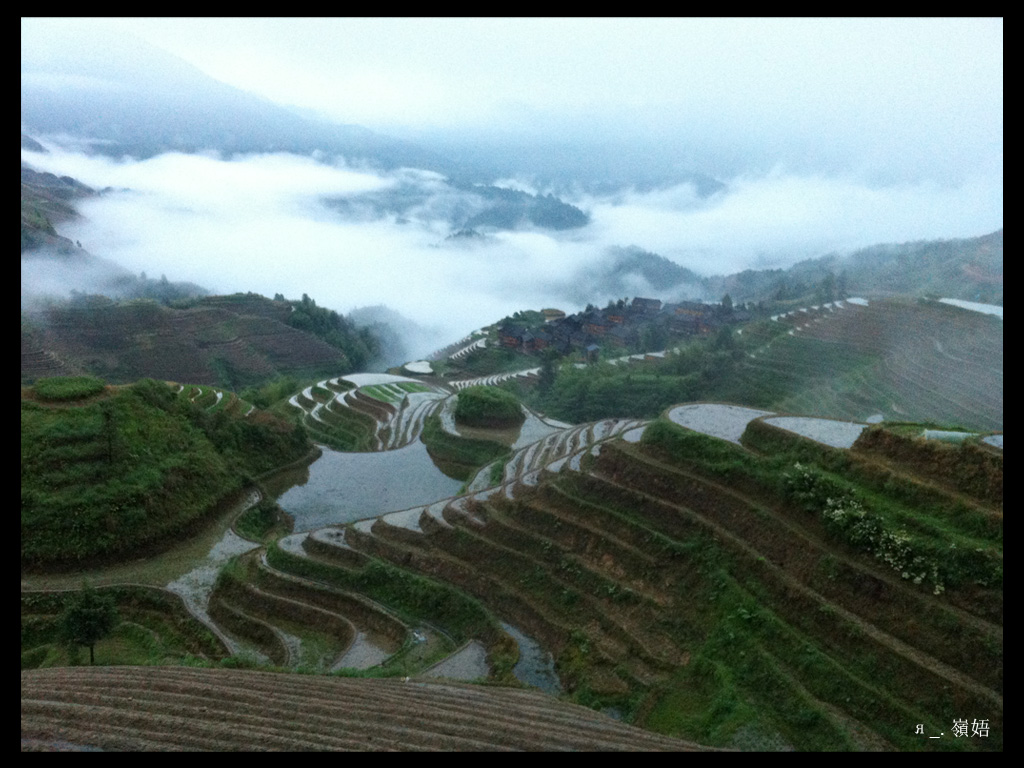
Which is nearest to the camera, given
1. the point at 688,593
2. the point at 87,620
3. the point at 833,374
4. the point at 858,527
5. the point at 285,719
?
the point at 285,719

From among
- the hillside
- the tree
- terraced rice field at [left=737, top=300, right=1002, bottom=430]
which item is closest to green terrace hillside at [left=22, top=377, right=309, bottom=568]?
the hillside

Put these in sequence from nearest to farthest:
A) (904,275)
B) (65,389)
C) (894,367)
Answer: (65,389)
(894,367)
(904,275)

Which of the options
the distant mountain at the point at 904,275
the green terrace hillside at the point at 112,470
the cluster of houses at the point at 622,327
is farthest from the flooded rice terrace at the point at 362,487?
the distant mountain at the point at 904,275

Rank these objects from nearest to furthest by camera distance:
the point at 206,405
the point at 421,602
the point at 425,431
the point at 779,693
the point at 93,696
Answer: the point at 93,696 → the point at 779,693 → the point at 421,602 → the point at 206,405 → the point at 425,431

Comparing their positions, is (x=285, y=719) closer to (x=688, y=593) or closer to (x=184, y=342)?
(x=688, y=593)

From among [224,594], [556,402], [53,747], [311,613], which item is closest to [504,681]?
[311,613]

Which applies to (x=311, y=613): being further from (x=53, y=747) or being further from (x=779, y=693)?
(x=779, y=693)

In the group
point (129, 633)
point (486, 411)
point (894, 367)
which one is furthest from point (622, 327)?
point (129, 633)

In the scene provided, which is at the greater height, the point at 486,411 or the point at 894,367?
the point at 894,367
